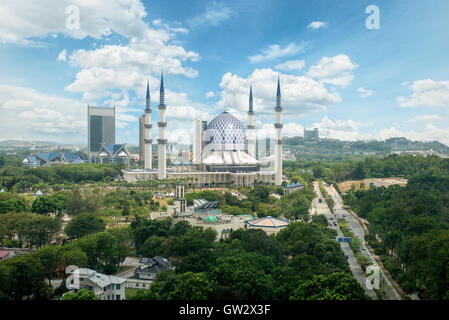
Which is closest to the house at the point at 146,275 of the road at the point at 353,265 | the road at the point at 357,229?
the road at the point at 353,265

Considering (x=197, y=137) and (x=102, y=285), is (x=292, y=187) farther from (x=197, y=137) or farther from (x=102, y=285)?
(x=102, y=285)

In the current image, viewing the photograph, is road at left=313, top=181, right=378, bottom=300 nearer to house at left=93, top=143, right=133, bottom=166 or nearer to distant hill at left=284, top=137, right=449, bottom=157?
house at left=93, top=143, right=133, bottom=166

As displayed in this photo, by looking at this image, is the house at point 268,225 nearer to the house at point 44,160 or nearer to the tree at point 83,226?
the tree at point 83,226

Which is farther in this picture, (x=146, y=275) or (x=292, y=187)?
(x=292, y=187)

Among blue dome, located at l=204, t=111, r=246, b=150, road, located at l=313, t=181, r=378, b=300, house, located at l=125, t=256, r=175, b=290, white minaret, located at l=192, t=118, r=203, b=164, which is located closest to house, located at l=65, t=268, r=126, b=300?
house, located at l=125, t=256, r=175, b=290

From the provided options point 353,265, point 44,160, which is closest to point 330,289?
point 353,265
